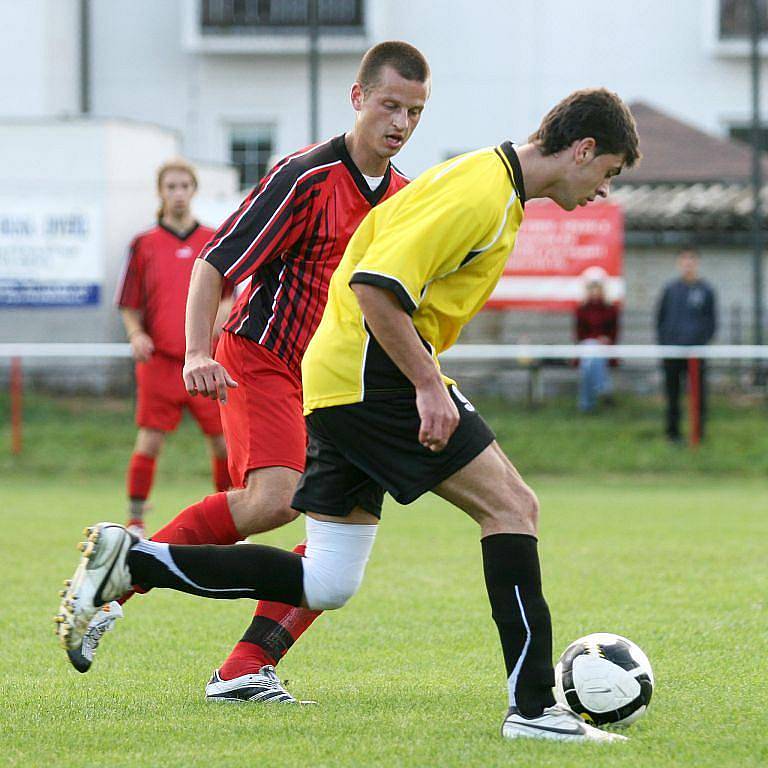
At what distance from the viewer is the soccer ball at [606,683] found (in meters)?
4.63

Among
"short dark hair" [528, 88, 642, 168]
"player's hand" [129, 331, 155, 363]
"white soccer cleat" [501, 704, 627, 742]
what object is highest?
"short dark hair" [528, 88, 642, 168]

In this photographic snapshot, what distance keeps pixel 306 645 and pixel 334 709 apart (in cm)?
139

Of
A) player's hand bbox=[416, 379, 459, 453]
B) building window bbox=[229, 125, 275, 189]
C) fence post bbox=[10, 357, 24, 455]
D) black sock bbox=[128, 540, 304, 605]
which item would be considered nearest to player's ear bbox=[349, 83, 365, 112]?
player's hand bbox=[416, 379, 459, 453]

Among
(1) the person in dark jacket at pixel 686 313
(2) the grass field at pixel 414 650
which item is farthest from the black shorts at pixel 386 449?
(1) the person in dark jacket at pixel 686 313

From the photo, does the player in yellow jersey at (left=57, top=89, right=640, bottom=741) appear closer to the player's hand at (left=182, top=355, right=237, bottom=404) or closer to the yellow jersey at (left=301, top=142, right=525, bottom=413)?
the yellow jersey at (left=301, top=142, right=525, bottom=413)

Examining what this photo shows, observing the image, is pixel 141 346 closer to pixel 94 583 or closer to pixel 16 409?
pixel 94 583

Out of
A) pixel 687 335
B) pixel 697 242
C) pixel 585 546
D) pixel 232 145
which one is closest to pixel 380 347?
pixel 585 546

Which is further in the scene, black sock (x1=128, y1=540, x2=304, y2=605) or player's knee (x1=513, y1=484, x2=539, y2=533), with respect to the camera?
black sock (x1=128, y1=540, x2=304, y2=605)

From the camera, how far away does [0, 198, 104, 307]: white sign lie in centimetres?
1858

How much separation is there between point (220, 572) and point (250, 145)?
80.7ft

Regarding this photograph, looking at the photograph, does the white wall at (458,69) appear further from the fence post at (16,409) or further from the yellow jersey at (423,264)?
Answer: the yellow jersey at (423,264)

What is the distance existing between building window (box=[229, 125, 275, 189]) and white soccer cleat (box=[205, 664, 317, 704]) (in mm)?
23921

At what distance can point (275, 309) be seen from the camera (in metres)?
5.30

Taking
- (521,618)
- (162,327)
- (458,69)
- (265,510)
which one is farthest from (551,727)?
(458,69)
